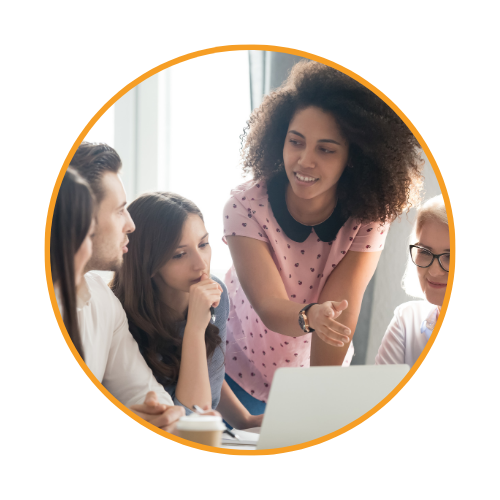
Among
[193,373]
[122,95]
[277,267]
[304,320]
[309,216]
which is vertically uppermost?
[122,95]

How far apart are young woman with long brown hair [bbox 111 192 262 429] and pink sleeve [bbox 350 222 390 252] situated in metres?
0.29

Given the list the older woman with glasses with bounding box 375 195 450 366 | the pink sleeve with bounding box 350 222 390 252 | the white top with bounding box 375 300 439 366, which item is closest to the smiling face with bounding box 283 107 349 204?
the pink sleeve with bounding box 350 222 390 252

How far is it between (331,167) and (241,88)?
0.80ft

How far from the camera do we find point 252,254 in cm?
113

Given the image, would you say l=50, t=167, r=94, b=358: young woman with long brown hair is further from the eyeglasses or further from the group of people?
the eyeglasses

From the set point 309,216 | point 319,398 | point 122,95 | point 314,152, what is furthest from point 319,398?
point 122,95

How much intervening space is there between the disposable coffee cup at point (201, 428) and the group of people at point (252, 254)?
2 cm

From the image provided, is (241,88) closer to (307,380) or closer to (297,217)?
(297,217)

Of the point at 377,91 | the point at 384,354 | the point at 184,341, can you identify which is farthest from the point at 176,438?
the point at 377,91

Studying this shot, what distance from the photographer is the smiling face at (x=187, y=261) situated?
1099 mm

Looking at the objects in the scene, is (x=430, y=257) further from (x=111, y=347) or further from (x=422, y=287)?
(x=111, y=347)

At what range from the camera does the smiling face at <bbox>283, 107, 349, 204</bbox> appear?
109 centimetres

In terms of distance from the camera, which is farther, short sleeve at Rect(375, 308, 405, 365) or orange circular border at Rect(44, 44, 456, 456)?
short sleeve at Rect(375, 308, 405, 365)

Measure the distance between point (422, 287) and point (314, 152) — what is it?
38 centimetres
